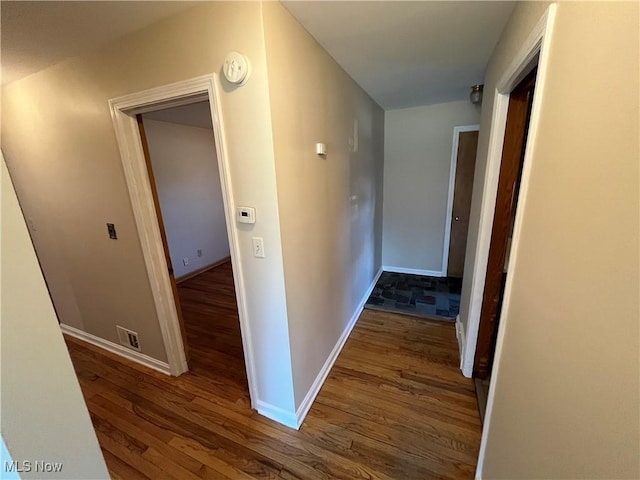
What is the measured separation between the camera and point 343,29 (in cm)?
135

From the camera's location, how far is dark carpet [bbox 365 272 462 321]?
9.00ft

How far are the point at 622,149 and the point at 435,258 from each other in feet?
10.8

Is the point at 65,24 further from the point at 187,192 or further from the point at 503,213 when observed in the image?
the point at 187,192

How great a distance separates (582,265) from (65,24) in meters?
2.13

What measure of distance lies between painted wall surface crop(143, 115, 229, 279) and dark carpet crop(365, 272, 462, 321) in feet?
9.41

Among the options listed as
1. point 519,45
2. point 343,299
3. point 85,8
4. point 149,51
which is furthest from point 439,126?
point 85,8

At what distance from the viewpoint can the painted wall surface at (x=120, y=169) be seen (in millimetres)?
1126

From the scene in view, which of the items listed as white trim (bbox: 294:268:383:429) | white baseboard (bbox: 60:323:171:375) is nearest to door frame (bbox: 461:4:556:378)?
white trim (bbox: 294:268:383:429)

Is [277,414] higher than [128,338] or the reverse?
the reverse

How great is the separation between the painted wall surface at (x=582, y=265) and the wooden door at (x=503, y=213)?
1.70 ft

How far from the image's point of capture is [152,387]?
1894 millimetres

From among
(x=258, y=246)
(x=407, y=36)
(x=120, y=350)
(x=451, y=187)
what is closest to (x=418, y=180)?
(x=451, y=187)

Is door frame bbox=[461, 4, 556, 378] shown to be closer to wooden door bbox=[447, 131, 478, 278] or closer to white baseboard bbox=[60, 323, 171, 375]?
wooden door bbox=[447, 131, 478, 278]

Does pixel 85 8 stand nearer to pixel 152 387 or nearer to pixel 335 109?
pixel 335 109
